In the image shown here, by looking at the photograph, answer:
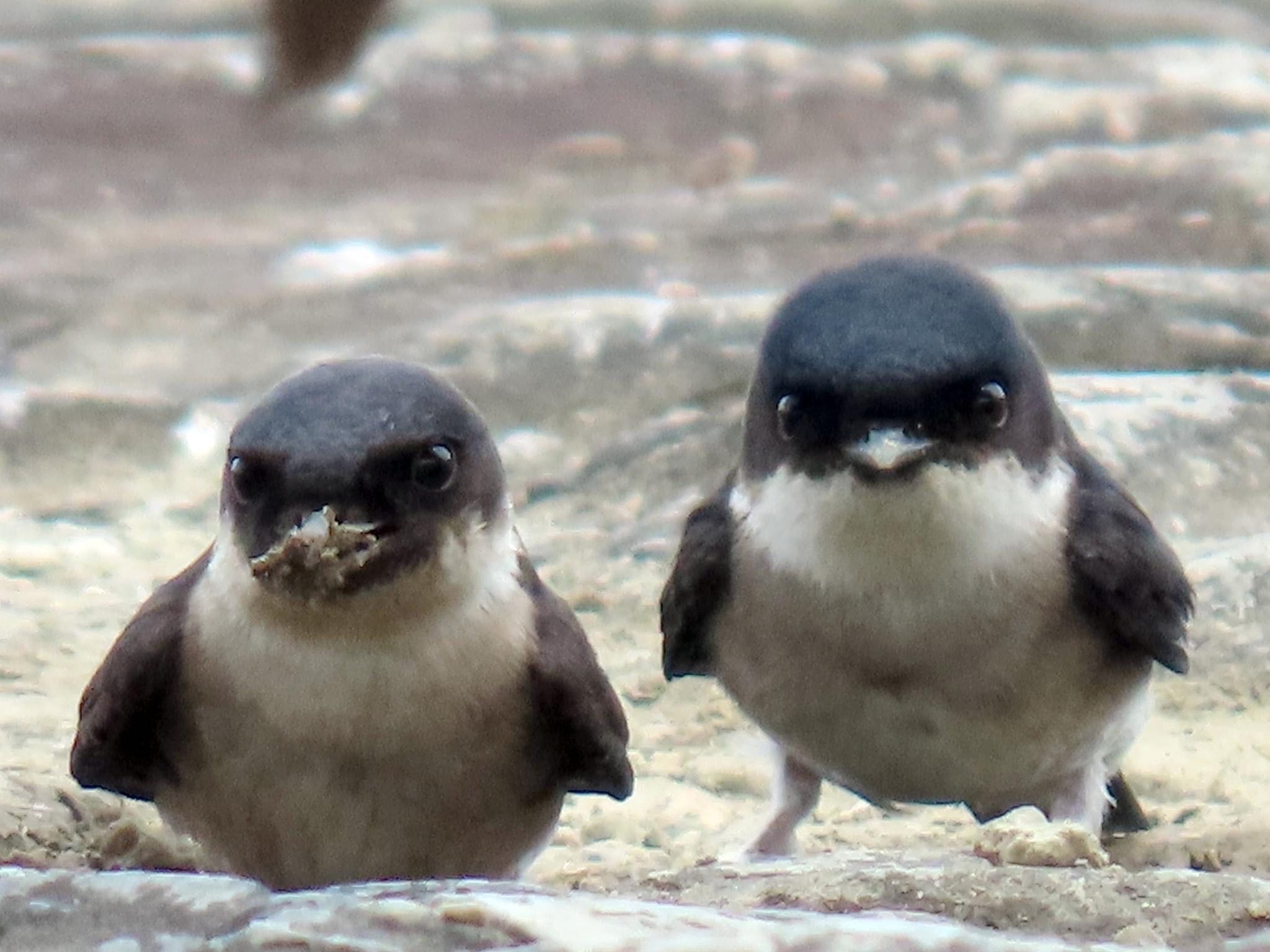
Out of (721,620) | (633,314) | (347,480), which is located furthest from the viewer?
(633,314)

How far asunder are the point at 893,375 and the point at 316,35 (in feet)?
25.8

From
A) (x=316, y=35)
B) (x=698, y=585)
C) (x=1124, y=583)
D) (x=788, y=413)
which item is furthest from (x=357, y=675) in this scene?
(x=316, y=35)

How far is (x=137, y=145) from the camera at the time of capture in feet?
35.0

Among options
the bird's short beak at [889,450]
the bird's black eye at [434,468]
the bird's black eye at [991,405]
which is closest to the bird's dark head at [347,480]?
the bird's black eye at [434,468]

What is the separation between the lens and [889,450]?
4.41m

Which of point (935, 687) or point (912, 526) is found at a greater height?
point (912, 526)

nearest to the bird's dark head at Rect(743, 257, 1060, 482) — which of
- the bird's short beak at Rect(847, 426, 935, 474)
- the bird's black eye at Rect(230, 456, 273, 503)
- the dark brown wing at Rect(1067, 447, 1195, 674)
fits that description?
the bird's short beak at Rect(847, 426, 935, 474)

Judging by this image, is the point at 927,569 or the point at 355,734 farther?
the point at 927,569

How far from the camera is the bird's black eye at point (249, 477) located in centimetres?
420

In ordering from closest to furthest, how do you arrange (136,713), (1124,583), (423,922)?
(423,922)
(136,713)
(1124,583)

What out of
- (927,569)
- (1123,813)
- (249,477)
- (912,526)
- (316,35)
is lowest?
(316,35)

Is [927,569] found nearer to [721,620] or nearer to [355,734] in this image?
→ [721,620]

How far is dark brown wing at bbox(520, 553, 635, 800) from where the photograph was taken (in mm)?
4531

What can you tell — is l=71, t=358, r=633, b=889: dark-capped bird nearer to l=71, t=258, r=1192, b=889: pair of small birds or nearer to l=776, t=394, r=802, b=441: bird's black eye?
l=71, t=258, r=1192, b=889: pair of small birds
